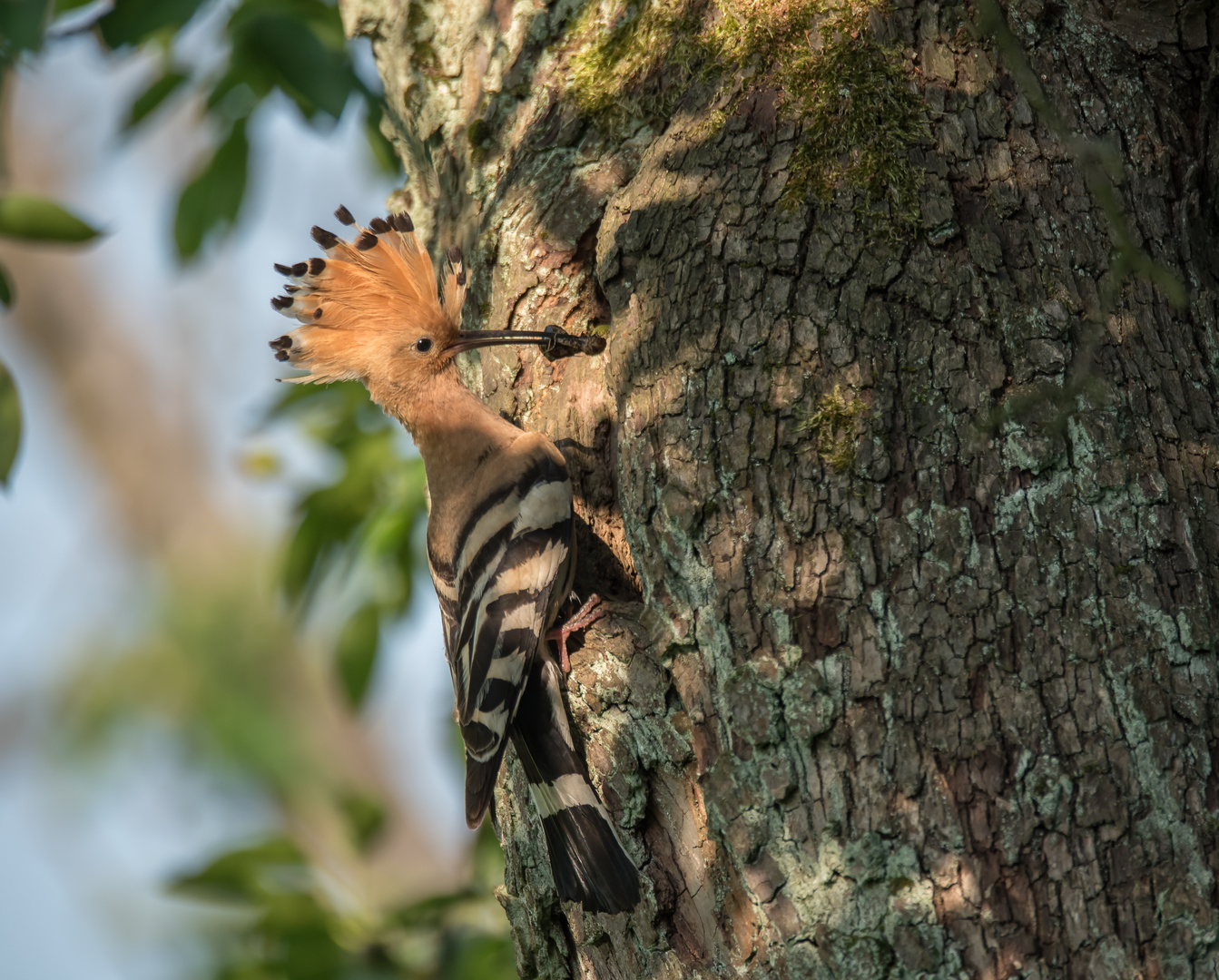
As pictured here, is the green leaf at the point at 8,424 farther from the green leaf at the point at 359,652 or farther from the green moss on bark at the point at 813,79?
the green moss on bark at the point at 813,79

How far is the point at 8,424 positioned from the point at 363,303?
3.68 ft

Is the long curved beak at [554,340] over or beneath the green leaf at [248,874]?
over

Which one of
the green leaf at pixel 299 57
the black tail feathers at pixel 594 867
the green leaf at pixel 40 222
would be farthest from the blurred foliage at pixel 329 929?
the green leaf at pixel 299 57

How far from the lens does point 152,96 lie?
11.1 feet

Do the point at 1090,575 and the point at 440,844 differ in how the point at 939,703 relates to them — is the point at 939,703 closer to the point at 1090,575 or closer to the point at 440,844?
the point at 1090,575

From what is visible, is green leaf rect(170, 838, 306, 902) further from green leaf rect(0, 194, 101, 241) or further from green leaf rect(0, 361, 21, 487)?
green leaf rect(0, 194, 101, 241)

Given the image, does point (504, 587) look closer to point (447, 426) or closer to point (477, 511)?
point (477, 511)

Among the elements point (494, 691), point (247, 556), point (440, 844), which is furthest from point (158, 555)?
point (494, 691)

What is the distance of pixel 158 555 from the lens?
9812mm

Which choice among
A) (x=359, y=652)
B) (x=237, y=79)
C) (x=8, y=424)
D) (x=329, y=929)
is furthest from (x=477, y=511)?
(x=237, y=79)

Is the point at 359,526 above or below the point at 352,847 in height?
above

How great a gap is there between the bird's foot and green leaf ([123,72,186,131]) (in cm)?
211

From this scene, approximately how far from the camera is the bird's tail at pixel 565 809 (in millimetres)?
2121

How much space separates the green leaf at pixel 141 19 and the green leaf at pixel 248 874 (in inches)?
90.0
